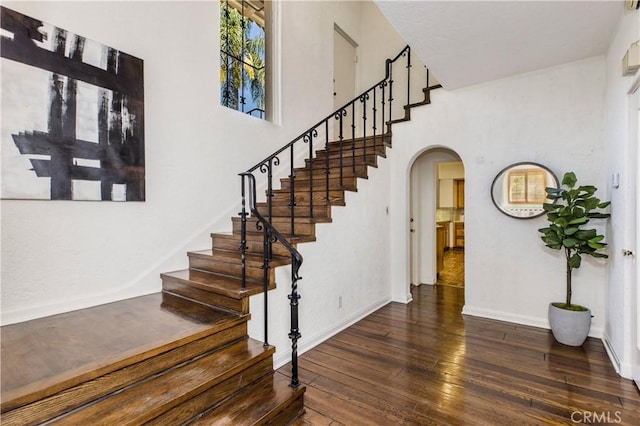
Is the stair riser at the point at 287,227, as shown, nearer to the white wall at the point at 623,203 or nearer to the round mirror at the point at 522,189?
the round mirror at the point at 522,189

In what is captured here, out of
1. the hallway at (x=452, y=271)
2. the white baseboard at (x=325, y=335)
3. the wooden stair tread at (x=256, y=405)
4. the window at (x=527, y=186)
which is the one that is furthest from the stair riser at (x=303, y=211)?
the hallway at (x=452, y=271)

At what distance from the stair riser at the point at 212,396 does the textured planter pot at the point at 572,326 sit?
2.85 meters

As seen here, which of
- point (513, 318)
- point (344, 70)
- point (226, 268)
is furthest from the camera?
point (344, 70)

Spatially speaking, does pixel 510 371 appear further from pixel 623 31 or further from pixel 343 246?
A: pixel 623 31

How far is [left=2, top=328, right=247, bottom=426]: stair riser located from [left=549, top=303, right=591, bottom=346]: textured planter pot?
10.4 feet

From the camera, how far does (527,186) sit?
3.59 meters

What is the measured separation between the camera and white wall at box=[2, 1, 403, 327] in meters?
2.31

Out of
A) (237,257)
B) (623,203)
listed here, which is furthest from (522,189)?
(237,257)

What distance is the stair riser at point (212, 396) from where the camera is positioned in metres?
1.64

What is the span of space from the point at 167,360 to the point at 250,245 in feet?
4.36

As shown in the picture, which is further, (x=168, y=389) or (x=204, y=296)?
(x=204, y=296)

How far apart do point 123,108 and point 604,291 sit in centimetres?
500

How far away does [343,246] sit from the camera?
358cm

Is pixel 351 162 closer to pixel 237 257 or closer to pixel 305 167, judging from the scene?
pixel 305 167
